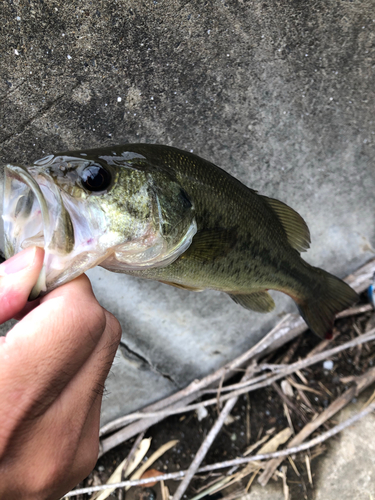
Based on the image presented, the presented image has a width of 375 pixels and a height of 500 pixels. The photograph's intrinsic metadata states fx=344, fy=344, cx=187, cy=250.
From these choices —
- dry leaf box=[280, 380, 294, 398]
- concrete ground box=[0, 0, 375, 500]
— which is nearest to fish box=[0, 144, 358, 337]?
concrete ground box=[0, 0, 375, 500]

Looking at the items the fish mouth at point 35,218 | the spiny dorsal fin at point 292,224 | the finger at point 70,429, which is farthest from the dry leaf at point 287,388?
the fish mouth at point 35,218

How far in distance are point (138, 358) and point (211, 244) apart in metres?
1.45

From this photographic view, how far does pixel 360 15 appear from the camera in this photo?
2.02m

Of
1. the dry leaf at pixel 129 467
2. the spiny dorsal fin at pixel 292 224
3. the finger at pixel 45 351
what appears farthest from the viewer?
the dry leaf at pixel 129 467

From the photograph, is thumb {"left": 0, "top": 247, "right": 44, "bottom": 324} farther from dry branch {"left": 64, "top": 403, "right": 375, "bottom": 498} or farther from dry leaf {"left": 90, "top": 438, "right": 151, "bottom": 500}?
dry leaf {"left": 90, "top": 438, "right": 151, "bottom": 500}

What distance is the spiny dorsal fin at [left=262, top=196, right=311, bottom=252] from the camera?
1722 millimetres

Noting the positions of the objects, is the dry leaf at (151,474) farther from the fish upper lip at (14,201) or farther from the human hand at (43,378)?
the fish upper lip at (14,201)

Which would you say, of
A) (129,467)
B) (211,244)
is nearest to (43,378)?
(211,244)

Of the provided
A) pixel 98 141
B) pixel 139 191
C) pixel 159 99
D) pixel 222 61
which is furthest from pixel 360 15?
pixel 139 191

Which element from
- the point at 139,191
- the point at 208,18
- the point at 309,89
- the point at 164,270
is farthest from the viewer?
the point at 309,89

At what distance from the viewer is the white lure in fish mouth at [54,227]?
1039 mm

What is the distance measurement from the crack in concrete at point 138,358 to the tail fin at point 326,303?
119cm

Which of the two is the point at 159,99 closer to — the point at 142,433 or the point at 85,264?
the point at 85,264

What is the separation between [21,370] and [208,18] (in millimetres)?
1956
